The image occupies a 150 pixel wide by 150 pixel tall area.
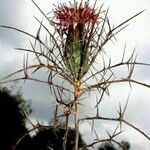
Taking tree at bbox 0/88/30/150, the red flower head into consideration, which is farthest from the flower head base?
tree at bbox 0/88/30/150

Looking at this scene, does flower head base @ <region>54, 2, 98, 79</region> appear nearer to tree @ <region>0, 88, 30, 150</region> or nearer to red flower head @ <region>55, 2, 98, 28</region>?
red flower head @ <region>55, 2, 98, 28</region>

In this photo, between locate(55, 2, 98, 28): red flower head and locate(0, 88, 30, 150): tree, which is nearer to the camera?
locate(55, 2, 98, 28): red flower head

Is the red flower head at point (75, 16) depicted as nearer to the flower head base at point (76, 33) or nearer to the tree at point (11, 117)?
the flower head base at point (76, 33)

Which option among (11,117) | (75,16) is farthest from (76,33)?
(11,117)

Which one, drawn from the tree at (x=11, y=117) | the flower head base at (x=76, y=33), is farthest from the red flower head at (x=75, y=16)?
the tree at (x=11, y=117)

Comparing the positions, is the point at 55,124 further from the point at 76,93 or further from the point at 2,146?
the point at 2,146

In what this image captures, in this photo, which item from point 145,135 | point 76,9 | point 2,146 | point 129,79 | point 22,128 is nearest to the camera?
point 145,135

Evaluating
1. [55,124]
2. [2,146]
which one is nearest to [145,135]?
[55,124]

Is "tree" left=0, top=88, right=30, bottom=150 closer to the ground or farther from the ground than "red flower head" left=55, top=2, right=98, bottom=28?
closer to the ground

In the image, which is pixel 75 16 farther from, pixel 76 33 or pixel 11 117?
pixel 11 117
